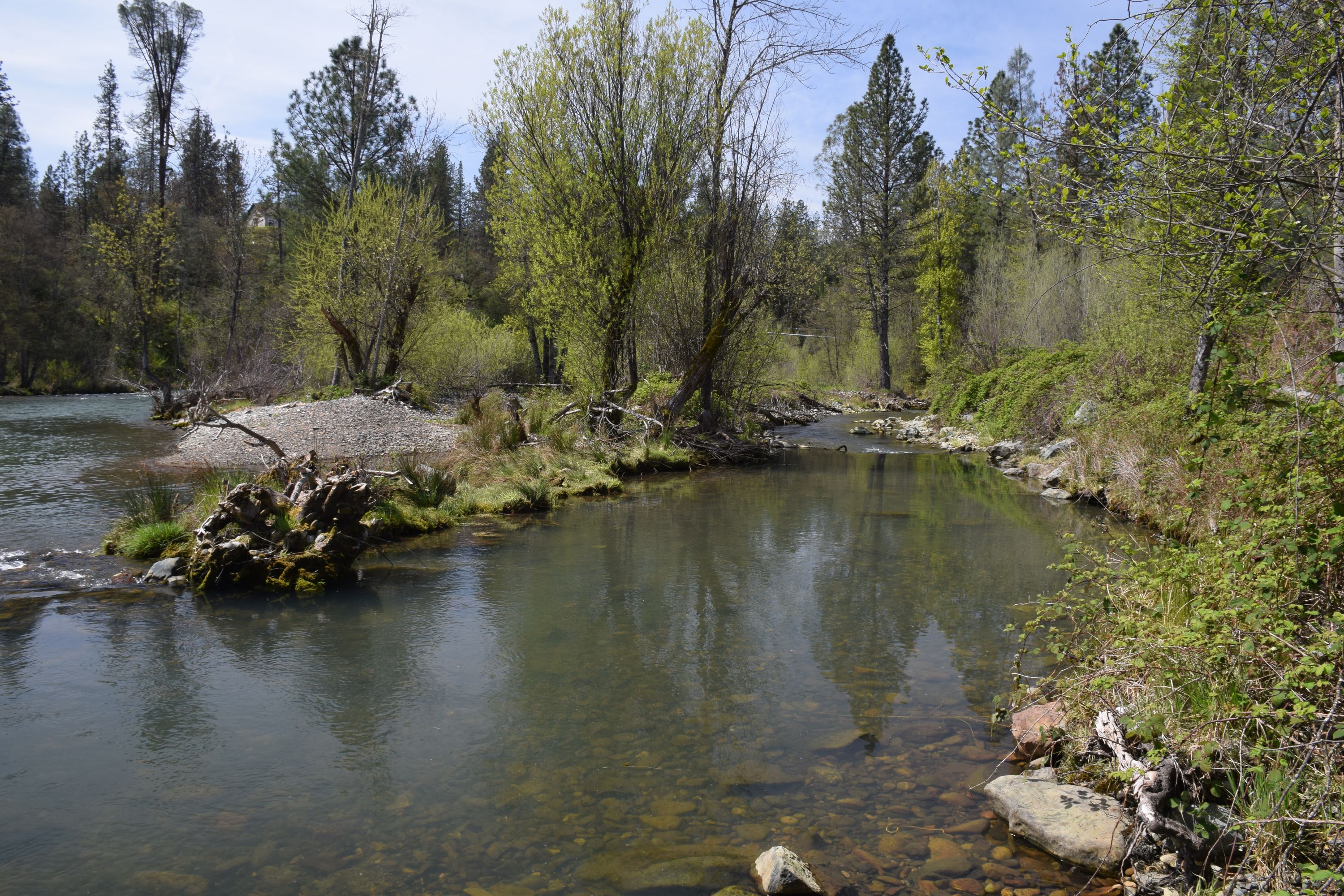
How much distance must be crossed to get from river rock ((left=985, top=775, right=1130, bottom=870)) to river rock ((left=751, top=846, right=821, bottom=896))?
1.16m

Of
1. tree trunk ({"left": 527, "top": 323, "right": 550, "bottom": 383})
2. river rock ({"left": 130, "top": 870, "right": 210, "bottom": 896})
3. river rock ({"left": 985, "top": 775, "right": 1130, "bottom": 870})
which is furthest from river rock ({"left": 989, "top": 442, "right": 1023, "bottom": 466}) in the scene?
tree trunk ({"left": 527, "top": 323, "right": 550, "bottom": 383})

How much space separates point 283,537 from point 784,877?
6607 millimetres

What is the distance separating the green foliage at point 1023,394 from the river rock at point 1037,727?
1362cm

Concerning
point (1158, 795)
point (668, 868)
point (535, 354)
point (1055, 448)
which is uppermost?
point (535, 354)

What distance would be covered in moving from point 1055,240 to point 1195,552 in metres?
26.3

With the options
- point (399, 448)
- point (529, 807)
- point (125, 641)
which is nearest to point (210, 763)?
point (529, 807)

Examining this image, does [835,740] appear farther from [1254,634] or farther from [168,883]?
[168,883]

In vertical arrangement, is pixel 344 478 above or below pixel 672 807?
above

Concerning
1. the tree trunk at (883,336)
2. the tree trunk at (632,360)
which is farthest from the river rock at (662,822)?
the tree trunk at (883,336)

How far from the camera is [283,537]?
8000mm

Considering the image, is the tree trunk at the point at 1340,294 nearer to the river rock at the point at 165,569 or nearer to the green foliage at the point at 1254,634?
the green foliage at the point at 1254,634

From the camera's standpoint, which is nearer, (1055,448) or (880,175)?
(1055,448)

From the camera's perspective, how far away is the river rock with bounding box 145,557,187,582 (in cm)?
751

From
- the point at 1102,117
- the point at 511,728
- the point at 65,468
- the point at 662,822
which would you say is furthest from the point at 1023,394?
the point at 65,468
